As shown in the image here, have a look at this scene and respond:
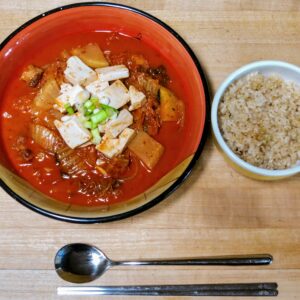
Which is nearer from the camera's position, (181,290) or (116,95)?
(181,290)

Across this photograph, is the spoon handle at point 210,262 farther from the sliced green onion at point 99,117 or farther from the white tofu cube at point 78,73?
the white tofu cube at point 78,73

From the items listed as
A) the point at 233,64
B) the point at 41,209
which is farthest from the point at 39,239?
the point at 233,64

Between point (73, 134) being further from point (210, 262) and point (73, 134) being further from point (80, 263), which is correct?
point (210, 262)

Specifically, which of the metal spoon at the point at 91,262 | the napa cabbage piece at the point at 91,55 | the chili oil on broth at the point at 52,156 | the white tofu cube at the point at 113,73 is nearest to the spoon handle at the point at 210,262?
the metal spoon at the point at 91,262

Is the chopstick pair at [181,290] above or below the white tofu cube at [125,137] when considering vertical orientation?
below

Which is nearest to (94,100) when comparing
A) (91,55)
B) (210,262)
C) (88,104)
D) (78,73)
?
(88,104)

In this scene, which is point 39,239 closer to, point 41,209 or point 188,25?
point 41,209
